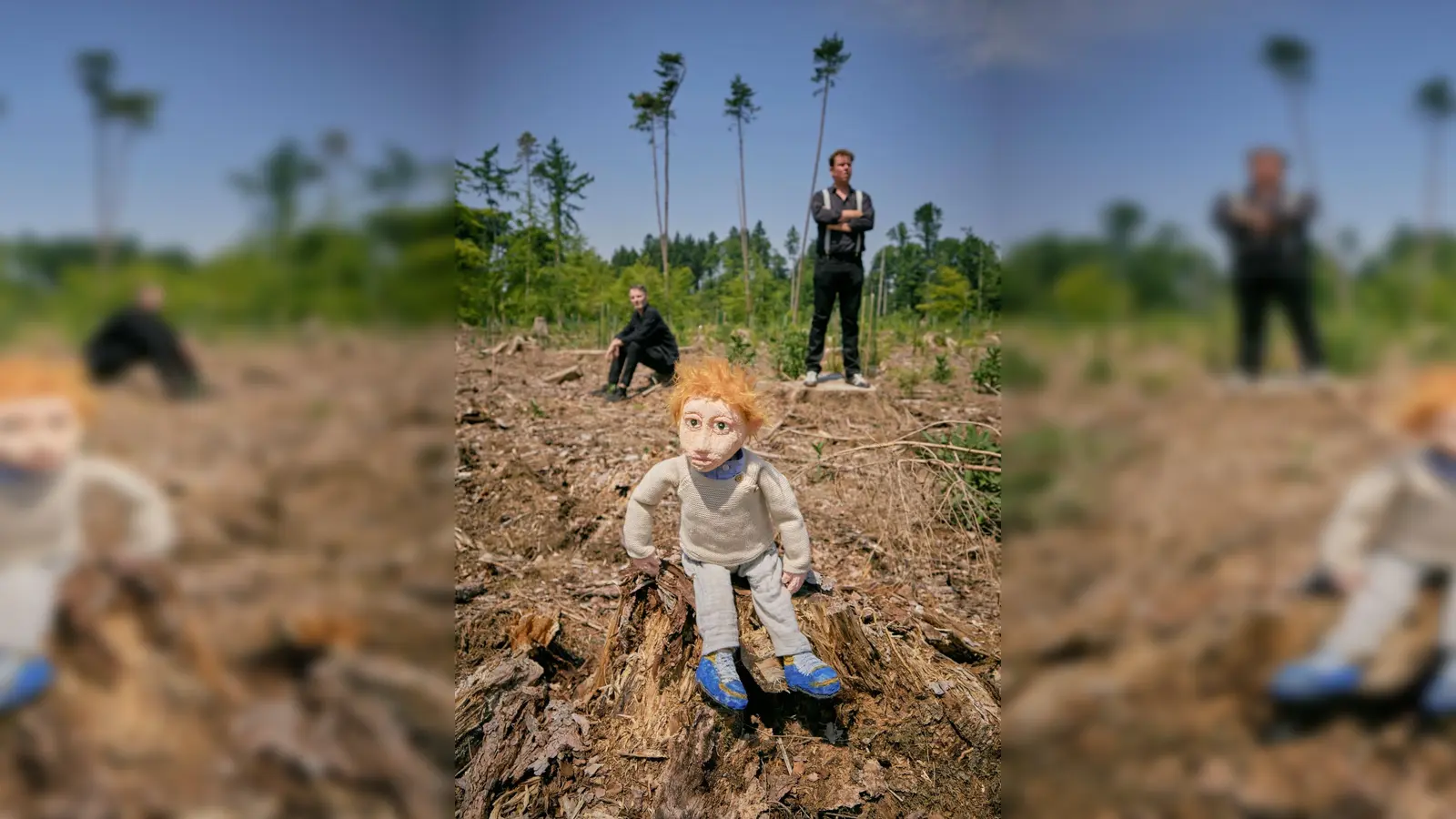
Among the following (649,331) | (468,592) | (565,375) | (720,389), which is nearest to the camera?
(720,389)

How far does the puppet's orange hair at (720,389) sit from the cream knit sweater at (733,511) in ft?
0.41

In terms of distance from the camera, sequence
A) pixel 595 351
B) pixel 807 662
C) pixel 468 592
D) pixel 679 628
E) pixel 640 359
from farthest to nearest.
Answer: pixel 595 351 → pixel 640 359 → pixel 468 592 → pixel 679 628 → pixel 807 662

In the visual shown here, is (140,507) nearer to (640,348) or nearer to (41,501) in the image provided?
(41,501)

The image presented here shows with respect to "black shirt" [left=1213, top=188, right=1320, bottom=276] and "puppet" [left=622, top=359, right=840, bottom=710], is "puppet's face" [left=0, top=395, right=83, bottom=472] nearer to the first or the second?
"puppet" [left=622, top=359, right=840, bottom=710]

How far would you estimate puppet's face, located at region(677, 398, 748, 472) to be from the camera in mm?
1587

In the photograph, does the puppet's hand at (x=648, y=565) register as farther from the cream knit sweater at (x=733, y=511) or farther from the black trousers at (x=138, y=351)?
the black trousers at (x=138, y=351)

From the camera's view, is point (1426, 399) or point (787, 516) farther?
point (787, 516)

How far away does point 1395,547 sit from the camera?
82 centimetres

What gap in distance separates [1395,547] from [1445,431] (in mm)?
134

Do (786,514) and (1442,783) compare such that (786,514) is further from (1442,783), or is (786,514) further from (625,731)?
(1442,783)

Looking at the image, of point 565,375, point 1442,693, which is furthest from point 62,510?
point 565,375

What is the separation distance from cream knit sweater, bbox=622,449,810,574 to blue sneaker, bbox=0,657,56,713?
41.1 inches

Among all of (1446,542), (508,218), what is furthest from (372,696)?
(508,218)

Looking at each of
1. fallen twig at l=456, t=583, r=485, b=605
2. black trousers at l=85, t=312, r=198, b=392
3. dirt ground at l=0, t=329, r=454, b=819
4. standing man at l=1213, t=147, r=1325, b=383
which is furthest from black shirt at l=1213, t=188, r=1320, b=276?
fallen twig at l=456, t=583, r=485, b=605
